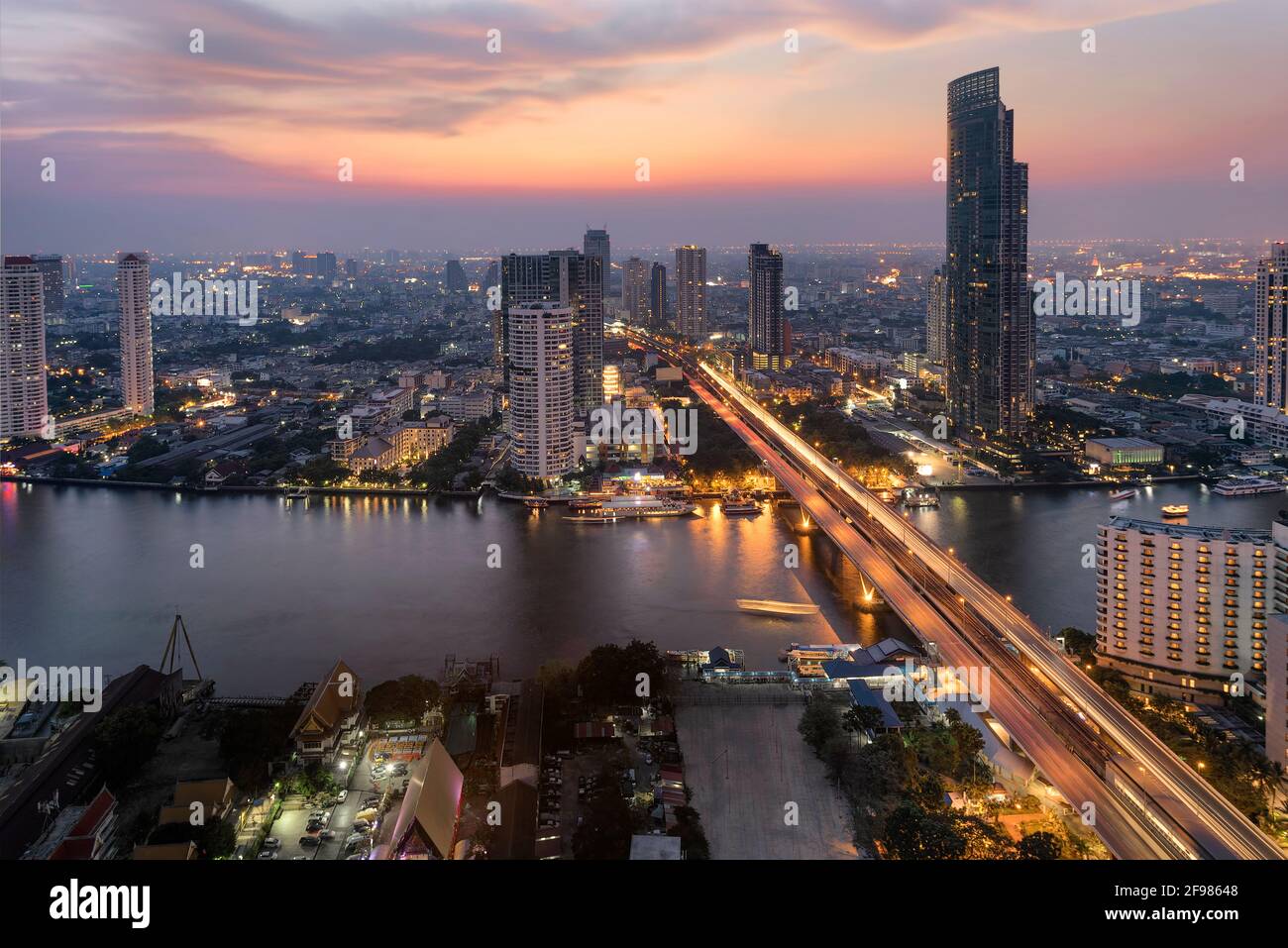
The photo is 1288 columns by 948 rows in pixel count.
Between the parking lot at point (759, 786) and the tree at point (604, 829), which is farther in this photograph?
the parking lot at point (759, 786)

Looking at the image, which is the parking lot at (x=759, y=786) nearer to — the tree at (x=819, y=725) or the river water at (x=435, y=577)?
the tree at (x=819, y=725)

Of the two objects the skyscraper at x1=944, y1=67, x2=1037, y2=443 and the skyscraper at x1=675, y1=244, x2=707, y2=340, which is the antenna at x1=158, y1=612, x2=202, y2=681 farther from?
the skyscraper at x1=675, y1=244, x2=707, y2=340

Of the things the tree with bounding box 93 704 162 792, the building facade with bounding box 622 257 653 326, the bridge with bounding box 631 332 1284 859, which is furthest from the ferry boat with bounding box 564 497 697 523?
the building facade with bounding box 622 257 653 326

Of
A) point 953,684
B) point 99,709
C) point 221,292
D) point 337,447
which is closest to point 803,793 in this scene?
point 953,684

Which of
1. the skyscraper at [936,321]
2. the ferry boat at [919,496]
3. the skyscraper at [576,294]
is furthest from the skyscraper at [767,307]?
the ferry boat at [919,496]
